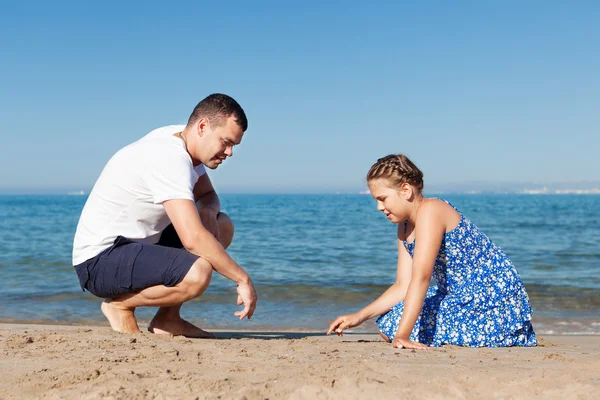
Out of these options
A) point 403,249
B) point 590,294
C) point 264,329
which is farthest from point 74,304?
point 590,294

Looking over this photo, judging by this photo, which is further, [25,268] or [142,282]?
[25,268]

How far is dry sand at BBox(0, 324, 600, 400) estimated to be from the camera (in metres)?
2.44

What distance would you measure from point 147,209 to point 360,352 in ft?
5.19

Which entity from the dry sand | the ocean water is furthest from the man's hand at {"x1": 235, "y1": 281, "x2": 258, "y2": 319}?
the ocean water

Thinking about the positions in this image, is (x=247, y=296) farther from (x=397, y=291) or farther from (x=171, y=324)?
(x=397, y=291)

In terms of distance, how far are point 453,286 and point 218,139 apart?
1.78m

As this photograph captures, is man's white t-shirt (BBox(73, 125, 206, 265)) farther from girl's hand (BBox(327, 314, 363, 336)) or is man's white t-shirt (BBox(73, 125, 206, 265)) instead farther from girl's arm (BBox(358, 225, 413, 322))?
girl's arm (BBox(358, 225, 413, 322))

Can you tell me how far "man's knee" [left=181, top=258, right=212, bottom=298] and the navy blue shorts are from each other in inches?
1.1

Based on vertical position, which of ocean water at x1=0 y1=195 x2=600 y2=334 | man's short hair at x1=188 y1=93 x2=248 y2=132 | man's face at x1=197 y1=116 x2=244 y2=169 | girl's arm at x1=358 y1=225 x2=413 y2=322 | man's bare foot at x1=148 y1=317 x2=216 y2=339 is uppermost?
man's short hair at x1=188 y1=93 x2=248 y2=132

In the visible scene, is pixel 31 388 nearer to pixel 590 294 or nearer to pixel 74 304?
pixel 74 304

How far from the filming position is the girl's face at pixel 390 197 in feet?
11.5

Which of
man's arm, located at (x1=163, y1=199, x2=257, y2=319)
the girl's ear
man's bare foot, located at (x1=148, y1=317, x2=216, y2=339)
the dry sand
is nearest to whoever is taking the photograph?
the dry sand

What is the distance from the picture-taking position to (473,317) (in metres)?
3.71

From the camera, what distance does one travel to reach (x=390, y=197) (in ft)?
11.5
